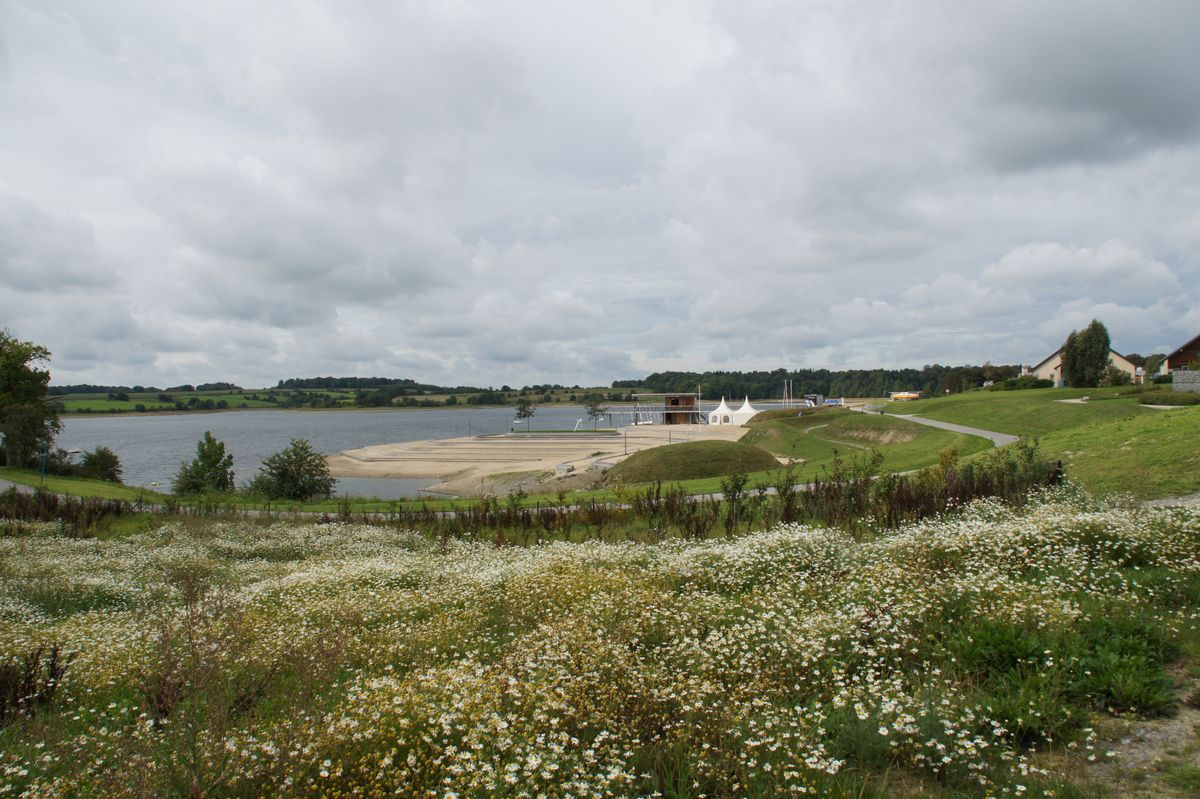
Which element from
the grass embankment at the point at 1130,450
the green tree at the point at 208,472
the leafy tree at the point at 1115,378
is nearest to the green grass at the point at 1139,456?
the grass embankment at the point at 1130,450

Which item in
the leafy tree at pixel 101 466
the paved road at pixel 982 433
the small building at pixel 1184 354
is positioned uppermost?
the small building at pixel 1184 354

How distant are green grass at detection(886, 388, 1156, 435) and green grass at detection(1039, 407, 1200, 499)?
9.43 m

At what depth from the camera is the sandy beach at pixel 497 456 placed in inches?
2457

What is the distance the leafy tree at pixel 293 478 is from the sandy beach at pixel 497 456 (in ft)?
45.9

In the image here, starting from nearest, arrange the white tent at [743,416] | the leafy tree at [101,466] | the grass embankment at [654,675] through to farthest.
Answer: the grass embankment at [654,675]
the leafy tree at [101,466]
the white tent at [743,416]

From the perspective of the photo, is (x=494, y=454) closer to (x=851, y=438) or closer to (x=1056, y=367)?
(x=851, y=438)

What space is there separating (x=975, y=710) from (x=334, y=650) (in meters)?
5.48

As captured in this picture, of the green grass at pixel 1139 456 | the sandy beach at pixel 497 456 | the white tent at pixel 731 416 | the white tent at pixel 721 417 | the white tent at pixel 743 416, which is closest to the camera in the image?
the green grass at pixel 1139 456

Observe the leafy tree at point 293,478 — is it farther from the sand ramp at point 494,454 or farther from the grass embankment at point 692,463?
the sand ramp at point 494,454

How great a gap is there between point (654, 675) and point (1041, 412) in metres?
51.3

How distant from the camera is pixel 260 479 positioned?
133ft

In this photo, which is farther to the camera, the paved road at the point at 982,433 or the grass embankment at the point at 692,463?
the grass embankment at the point at 692,463

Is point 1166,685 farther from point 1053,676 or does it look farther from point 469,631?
point 469,631

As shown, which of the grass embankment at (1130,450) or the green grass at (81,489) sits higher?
the grass embankment at (1130,450)
